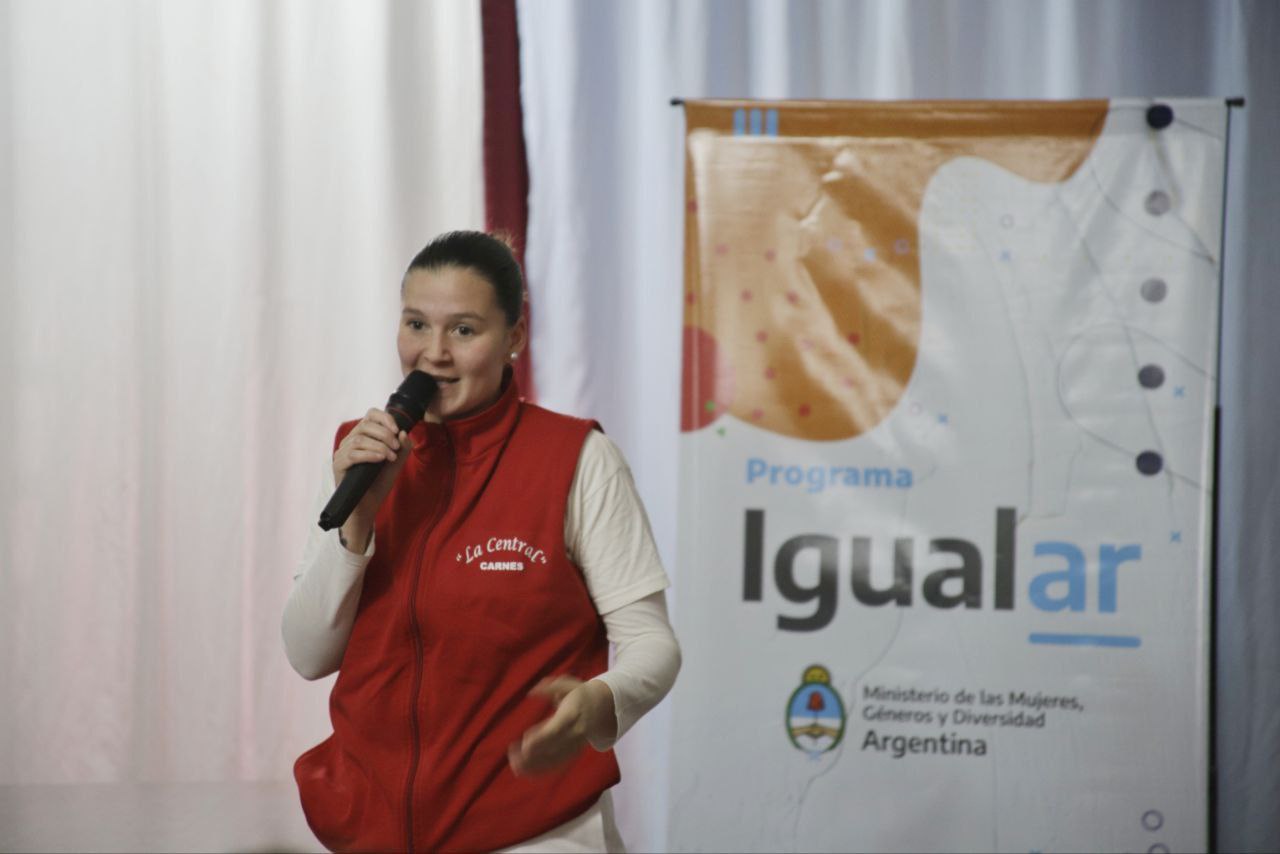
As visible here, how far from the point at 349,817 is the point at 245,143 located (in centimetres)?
222

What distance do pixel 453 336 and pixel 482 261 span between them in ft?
0.38

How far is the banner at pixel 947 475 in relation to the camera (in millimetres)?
2734

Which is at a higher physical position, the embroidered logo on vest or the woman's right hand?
the woman's right hand

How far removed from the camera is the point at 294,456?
320 centimetres

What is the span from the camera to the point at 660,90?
3.28 metres

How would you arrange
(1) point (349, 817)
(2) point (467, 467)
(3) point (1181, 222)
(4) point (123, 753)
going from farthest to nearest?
(4) point (123, 753) < (3) point (1181, 222) < (2) point (467, 467) < (1) point (349, 817)

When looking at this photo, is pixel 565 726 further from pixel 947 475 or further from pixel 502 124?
pixel 502 124

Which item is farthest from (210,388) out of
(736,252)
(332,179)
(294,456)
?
(736,252)

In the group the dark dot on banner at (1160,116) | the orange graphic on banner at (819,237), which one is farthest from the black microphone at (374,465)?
the dark dot on banner at (1160,116)

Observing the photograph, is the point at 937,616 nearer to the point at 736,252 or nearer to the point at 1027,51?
the point at 736,252

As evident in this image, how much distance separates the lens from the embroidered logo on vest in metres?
1.51

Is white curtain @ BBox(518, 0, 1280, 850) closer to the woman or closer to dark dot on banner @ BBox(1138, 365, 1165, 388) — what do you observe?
dark dot on banner @ BBox(1138, 365, 1165, 388)

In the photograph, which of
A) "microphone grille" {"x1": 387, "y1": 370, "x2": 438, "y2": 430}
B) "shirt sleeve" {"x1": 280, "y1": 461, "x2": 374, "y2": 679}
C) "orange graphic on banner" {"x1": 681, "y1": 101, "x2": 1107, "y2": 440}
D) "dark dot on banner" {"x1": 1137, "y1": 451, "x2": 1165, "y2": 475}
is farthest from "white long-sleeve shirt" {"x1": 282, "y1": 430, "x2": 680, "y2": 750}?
"dark dot on banner" {"x1": 1137, "y1": 451, "x2": 1165, "y2": 475}

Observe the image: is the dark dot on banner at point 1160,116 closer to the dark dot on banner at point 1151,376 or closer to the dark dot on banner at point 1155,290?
the dark dot on banner at point 1155,290
